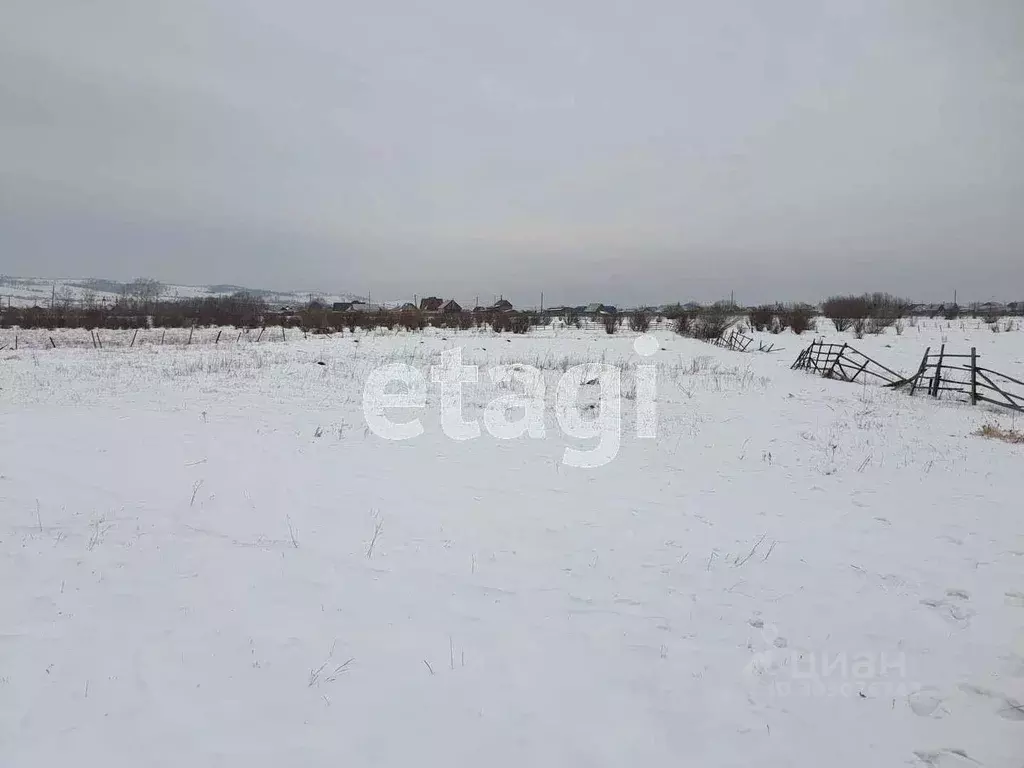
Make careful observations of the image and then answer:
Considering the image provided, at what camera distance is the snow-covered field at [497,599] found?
2635mm

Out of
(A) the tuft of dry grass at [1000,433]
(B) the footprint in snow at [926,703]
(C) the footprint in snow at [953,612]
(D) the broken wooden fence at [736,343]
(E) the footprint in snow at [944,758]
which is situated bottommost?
(E) the footprint in snow at [944,758]

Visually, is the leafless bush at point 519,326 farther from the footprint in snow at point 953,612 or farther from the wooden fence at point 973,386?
the footprint in snow at point 953,612

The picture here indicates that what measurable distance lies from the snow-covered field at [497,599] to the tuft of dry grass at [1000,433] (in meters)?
1.05

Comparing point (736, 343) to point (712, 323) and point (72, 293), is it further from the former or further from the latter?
point (72, 293)

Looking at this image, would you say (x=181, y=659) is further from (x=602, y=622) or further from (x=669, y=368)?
(x=669, y=368)

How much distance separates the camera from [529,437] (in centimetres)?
848

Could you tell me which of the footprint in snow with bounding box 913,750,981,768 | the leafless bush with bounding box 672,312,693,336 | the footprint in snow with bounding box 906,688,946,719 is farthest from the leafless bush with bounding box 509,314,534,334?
the footprint in snow with bounding box 913,750,981,768

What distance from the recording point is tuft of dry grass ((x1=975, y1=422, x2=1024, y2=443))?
8.44 m

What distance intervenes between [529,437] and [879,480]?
4.92 meters

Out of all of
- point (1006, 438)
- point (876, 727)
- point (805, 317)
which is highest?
point (805, 317)

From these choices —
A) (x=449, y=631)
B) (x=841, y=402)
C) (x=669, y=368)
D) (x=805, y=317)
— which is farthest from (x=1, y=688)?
(x=805, y=317)

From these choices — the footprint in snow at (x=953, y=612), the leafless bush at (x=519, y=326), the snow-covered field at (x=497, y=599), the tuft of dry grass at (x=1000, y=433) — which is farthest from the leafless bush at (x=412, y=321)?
the footprint in snow at (x=953, y=612)

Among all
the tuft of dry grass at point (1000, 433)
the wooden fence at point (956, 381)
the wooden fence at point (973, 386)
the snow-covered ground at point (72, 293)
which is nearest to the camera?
the tuft of dry grass at point (1000, 433)

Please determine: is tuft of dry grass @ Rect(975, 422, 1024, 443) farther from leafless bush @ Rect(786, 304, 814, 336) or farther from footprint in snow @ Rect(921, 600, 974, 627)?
leafless bush @ Rect(786, 304, 814, 336)
